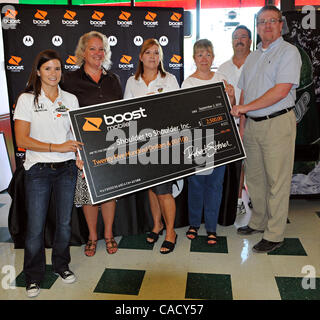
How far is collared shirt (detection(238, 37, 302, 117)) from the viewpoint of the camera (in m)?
2.22

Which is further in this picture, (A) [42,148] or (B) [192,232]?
(B) [192,232]

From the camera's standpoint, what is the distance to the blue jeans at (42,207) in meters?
1.88

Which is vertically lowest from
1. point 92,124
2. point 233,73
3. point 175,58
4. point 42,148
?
point 42,148

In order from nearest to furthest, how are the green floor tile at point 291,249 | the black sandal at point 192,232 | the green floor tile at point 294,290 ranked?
the green floor tile at point 294,290 → the green floor tile at point 291,249 → the black sandal at point 192,232

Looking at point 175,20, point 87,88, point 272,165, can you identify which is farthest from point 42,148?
point 175,20

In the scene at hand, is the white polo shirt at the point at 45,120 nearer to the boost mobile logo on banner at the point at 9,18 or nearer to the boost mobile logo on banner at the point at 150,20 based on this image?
the boost mobile logo on banner at the point at 9,18

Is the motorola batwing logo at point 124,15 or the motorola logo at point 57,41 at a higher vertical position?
the motorola batwing logo at point 124,15

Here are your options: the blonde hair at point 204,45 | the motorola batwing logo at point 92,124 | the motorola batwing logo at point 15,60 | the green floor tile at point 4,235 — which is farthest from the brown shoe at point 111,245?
the motorola batwing logo at point 15,60

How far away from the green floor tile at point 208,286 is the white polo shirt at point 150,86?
132 cm

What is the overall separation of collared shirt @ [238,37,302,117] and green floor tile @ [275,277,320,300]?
3.73 feet

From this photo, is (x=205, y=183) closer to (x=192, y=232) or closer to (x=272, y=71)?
(x=192, y=232)

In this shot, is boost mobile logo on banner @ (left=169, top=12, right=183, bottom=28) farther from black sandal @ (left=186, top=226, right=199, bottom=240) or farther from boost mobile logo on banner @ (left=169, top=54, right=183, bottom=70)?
black sandal @ (left=186, top=226, right=199, bottom=240)

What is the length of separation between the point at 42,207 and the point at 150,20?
2.71 m

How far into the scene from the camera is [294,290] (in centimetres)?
200
